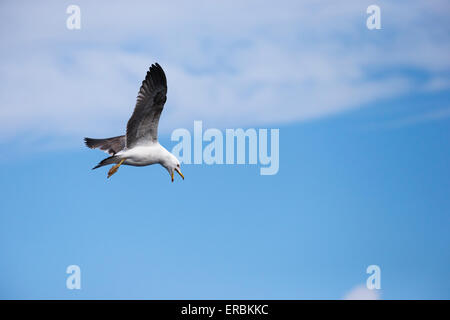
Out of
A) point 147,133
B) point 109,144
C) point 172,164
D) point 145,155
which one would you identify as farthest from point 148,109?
point 109,144

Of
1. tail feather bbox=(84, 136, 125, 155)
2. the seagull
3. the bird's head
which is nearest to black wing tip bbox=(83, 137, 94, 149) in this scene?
tail feather bbox=(84, 136, 125, 155)

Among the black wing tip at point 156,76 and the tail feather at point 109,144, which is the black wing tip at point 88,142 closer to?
the tail feather at point 109,144

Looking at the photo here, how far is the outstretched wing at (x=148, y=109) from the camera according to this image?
12.1 m

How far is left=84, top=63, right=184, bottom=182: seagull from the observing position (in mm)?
12133

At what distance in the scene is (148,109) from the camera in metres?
12.3

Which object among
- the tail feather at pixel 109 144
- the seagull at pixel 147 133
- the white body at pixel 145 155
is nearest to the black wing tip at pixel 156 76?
the seagull at pixel 147 133

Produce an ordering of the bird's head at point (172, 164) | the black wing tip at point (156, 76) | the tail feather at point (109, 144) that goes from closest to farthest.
Result: the black wing tip at point (156, 76) < the bird's head at point (172, 164) < the tail feather at point (109, 144)

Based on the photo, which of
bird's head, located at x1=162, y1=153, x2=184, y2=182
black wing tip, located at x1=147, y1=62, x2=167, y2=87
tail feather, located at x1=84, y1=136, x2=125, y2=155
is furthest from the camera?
tail feather, located at x1=84, y1=136, x2=125, y2=155

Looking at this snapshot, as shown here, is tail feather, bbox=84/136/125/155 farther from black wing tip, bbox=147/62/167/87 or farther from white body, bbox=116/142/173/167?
black wing tip, bbox=147/62/167/87

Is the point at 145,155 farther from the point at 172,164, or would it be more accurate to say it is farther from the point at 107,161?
the point at 107,161

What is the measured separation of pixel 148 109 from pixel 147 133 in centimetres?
57

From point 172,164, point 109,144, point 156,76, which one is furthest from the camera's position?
point 109,144
